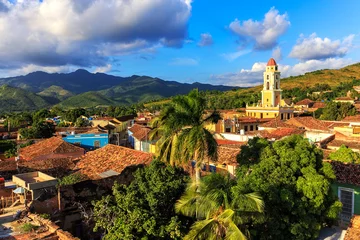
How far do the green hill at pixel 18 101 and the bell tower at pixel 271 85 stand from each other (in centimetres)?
15467

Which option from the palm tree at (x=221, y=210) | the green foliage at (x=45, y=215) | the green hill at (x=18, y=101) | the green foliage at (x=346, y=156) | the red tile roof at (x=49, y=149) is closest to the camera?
the palm tree at (x=221, y=210)

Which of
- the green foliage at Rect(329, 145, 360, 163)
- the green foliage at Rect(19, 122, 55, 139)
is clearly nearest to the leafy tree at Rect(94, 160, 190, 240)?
the green foliage at Rect(329, 145, 360, 163)

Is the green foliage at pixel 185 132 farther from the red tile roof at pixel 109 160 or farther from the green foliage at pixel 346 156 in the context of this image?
the green foliage at pixel 346 156

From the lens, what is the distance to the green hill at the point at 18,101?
569 feet

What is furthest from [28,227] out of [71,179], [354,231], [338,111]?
[338,111]

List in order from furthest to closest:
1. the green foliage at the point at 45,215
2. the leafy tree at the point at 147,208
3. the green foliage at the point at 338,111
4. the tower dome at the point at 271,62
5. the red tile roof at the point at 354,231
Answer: the tower dome at the point at 271,62
the green foliage at the point at 338,111
the green foliage at the point at 45,215
the red tile roof at the point at 354,231
the leafy tree at the point at 147,208

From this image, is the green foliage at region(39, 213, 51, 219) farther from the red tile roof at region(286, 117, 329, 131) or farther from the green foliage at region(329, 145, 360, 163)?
the red tile roof at region(286, 117, 329, 131)

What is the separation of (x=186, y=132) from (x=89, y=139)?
27.7m

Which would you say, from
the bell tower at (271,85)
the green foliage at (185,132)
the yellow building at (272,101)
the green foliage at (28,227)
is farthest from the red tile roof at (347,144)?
the bell tower at (271,85)

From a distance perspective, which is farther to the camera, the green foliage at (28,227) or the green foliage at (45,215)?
the green foliage at (45,215)

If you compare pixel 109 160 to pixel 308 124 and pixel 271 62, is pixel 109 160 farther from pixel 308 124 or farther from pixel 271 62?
pixel 271 62

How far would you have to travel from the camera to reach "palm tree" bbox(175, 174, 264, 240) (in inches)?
287

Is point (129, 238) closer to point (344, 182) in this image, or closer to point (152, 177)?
point (152, 177)

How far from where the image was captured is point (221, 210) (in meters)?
7.81
